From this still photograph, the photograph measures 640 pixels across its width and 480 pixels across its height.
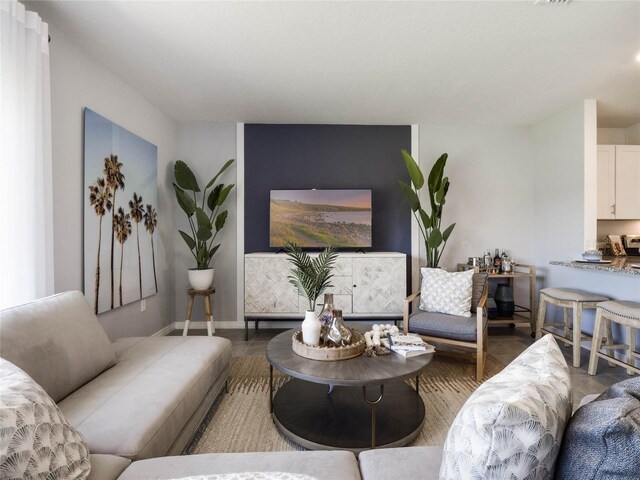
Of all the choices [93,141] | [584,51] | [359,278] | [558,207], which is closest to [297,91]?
[93,141]

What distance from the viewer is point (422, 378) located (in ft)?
8.44

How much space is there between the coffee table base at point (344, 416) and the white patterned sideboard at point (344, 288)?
1.30 metres

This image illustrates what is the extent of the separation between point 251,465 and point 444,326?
2070 mm

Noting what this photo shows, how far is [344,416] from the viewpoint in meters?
1.88

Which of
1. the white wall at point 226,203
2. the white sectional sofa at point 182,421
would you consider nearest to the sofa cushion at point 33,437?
the white sectional sofa at point 182,421

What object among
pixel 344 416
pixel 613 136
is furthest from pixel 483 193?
pixel 344 416

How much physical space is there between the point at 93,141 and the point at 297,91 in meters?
1.80

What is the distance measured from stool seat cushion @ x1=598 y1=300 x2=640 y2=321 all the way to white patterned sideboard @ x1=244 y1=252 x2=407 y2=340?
1.71 metres

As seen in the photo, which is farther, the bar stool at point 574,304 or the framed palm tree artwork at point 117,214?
the bar stool at point 574,304

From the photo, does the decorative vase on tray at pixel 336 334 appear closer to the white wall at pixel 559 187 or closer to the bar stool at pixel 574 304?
the bar stool at pixel 574 304

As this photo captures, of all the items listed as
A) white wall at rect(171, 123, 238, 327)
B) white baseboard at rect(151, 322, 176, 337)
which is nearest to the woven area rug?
white baseboard at rect(151, 322, 176, 337)

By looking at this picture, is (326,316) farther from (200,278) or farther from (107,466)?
(200,278)

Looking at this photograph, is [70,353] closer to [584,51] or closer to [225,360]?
[225,360]

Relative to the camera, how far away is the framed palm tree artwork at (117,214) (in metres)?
2.46
